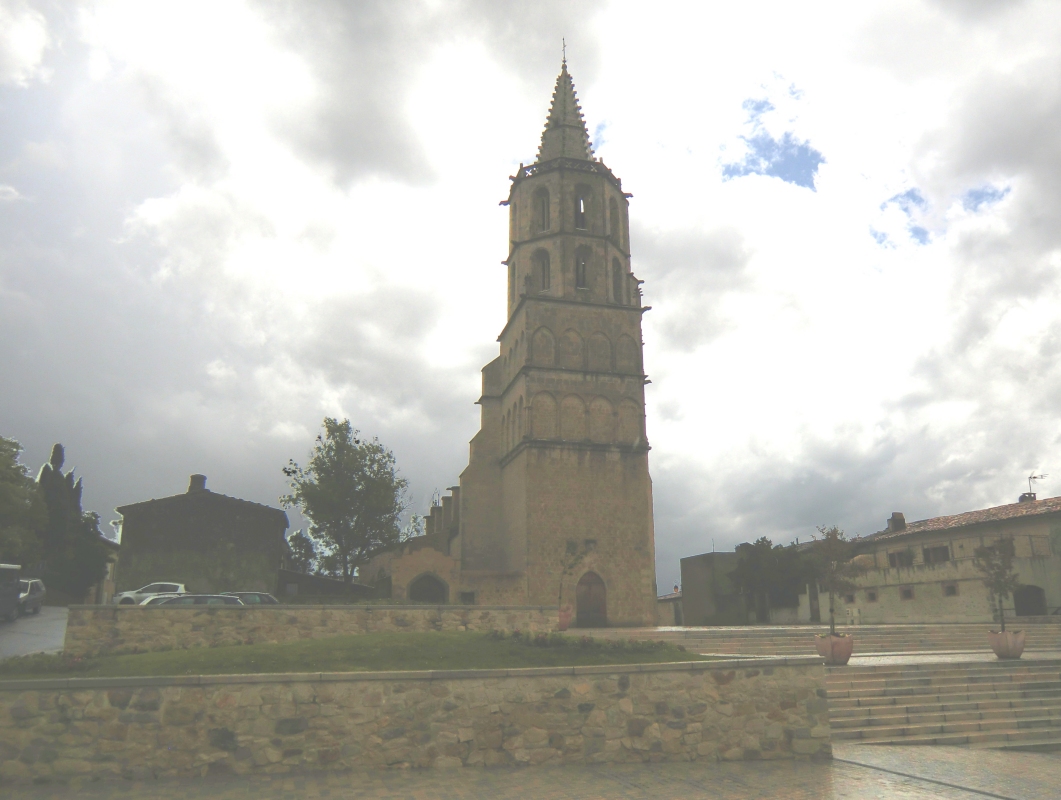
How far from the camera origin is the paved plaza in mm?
9852

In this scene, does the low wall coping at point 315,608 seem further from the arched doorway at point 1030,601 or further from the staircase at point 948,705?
the arched doorway at point 1030,601

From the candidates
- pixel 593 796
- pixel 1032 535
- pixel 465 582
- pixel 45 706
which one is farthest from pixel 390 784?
pixel 1032 535

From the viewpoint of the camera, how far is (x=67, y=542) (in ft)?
157

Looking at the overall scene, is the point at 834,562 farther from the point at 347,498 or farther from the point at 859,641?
the point at 347,498

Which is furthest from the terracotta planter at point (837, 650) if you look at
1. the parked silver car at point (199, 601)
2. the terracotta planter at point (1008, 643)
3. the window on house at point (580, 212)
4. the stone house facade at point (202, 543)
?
the window on house at point (580, 212)

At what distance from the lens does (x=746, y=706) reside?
12641 mm

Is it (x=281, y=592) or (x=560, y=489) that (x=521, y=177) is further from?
(x=281, y=592)

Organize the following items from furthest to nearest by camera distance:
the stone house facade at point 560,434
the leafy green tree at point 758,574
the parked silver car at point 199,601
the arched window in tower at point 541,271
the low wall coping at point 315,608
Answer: the leafy green tree at point 758,574
the arched window in tower at point 541,271
the stone house facade at point 560,434
the parked silver car at point 199,601
the low wall coping at point 315,608

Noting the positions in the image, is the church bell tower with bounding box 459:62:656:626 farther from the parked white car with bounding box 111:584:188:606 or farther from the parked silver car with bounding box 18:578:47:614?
the parked silver car with bounding box 18:578:47:614

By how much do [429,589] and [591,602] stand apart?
776cm

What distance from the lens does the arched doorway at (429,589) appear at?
36.8 meters

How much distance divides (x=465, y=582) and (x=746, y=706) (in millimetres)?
25651

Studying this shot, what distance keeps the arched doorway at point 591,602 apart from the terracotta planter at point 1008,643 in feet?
66.3

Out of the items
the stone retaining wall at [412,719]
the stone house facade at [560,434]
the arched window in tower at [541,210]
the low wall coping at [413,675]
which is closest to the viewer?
the stone retaining wall at [412,719]
